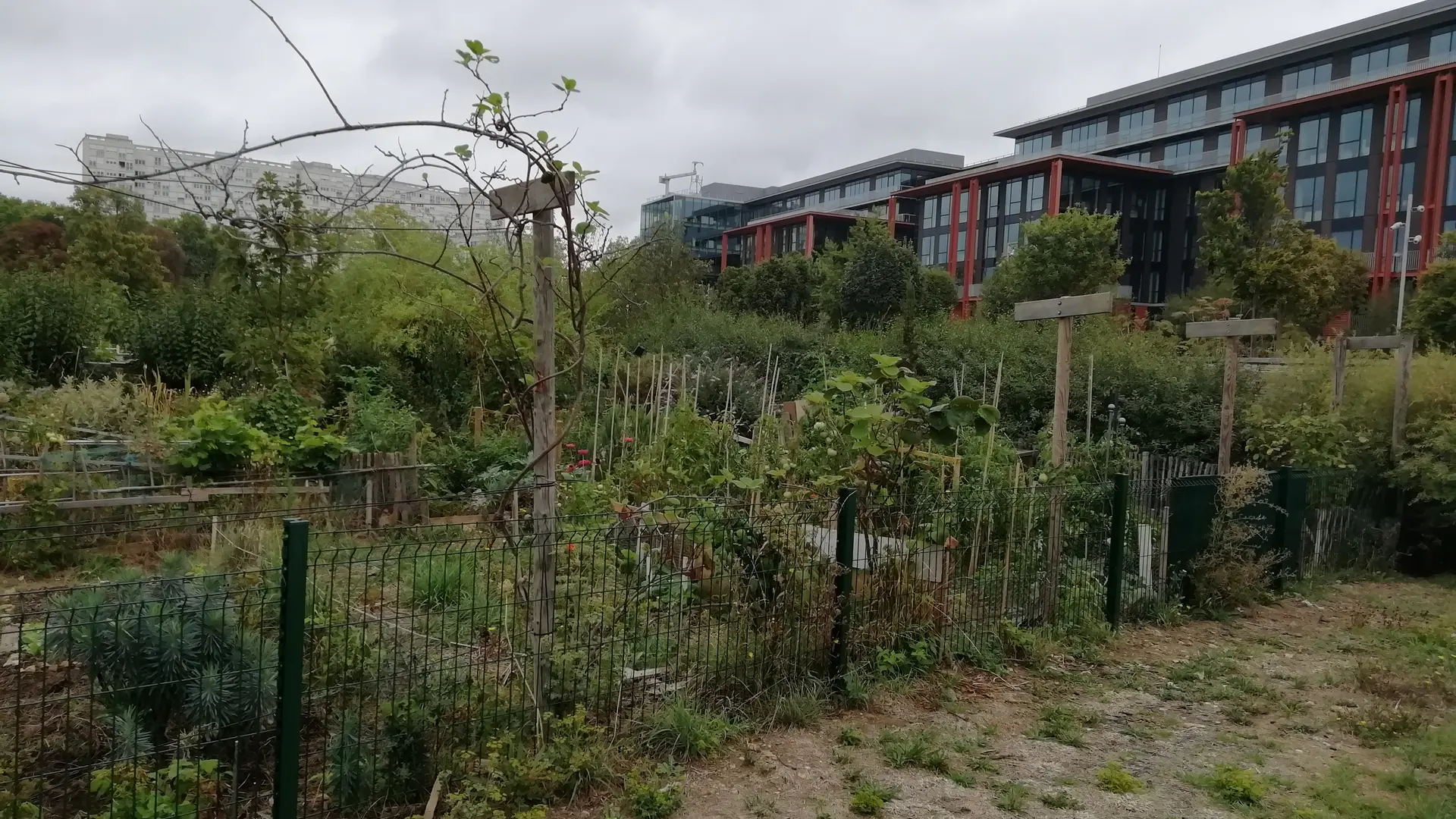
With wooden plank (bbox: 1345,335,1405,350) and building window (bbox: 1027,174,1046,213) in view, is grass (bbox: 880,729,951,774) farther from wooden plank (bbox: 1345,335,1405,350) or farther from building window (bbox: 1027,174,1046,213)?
building window (bbox: 1027,174,1046,213)

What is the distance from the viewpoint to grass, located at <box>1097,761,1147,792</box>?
4.04 metres

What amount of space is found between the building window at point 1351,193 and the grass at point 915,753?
1751 inches

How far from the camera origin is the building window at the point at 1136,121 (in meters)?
53.6

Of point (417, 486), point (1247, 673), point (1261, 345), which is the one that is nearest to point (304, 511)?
point (417, 486)

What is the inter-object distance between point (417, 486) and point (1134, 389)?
964cm

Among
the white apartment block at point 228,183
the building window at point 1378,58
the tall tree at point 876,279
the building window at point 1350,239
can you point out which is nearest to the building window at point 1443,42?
the building window at point 1378,58

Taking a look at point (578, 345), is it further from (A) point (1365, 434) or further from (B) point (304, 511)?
(A) point (1365, 434)

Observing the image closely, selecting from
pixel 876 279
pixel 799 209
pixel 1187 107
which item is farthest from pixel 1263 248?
pixel 799 209

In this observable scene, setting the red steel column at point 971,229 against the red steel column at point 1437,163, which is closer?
the red steel column at point 1437,163

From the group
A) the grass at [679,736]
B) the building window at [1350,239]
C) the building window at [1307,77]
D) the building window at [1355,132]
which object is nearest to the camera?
the grass at [679,736]

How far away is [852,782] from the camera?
396cm

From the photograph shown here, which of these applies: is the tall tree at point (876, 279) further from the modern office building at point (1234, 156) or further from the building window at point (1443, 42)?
the building window at point (1443, 42)

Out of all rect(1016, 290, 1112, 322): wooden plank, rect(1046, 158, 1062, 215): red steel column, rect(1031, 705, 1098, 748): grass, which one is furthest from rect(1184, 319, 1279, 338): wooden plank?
rect(1046, 158, 1062, 215): red steel column

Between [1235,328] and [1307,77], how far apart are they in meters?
45.7
